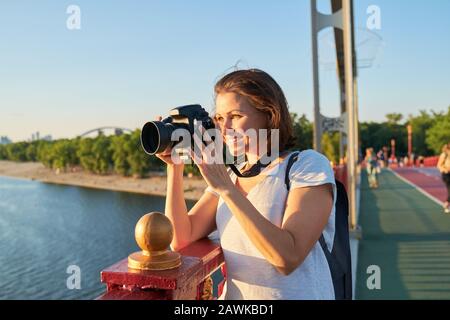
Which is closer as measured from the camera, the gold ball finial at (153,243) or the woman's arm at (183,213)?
the gold ball finial at (153,243)

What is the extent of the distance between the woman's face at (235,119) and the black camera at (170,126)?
0.08 meters

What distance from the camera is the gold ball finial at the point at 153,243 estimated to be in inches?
43.3

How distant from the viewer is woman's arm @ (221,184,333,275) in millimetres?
1199

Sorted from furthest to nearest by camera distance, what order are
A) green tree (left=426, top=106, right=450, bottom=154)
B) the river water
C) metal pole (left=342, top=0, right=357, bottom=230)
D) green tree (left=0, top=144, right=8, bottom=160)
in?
green tree (left=0, top=144, right=8, bottom=160)
green tree (left=426, top=106, right=450, bottom=154)
the river water
metal pole (left=342, top=0, right=357, bottom=230)

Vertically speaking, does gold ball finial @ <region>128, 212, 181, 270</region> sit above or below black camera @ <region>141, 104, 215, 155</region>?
below

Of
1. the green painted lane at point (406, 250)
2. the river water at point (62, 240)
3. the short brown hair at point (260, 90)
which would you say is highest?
the short brown hair at point (260, 90)

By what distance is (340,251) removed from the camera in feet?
4.62

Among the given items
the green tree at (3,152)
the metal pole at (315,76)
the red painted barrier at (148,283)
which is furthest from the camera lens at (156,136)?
the green tree at (3,152)

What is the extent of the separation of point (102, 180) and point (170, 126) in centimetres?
6924

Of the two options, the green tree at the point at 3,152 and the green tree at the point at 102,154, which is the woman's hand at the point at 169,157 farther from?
the green tree at the point at 3,152

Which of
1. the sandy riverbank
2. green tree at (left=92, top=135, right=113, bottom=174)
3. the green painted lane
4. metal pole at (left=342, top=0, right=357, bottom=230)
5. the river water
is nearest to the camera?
the green painted lane

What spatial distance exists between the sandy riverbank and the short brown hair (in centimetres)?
3896

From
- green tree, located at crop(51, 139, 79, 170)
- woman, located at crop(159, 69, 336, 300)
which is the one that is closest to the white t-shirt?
woman, located at crop(159, 69, 336, 300)

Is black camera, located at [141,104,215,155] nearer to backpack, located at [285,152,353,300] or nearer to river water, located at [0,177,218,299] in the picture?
backpack, located at [285,152,353,300]
